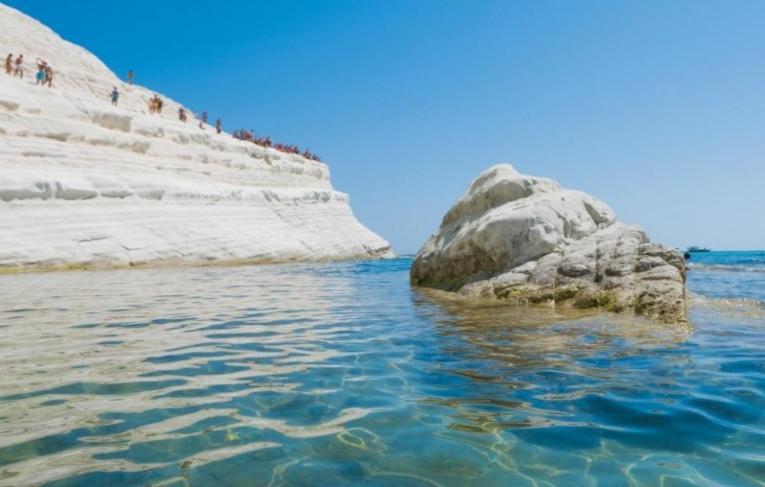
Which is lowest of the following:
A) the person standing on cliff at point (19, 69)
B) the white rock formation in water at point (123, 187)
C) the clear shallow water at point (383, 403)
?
the clear shallow water at point (383, 403)

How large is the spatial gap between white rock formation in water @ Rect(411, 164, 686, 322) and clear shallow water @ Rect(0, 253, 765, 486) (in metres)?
1.86

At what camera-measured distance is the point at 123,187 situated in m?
27.7

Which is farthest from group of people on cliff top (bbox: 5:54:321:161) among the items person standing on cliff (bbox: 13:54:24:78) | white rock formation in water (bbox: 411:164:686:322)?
white rock formation in water (bbox: 411:164:686:322)

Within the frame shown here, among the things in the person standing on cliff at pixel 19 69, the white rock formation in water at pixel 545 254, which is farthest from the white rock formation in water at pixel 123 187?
the white rock formation in water at pixel 545 254

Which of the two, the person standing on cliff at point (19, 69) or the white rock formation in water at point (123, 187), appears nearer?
the white rock formation in water at point (123, 187)

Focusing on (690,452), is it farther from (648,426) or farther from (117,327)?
(117,327)

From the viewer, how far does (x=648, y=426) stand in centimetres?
334

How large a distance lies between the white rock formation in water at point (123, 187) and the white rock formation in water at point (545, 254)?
55.4 feet

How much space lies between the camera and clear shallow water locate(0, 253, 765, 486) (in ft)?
9.02

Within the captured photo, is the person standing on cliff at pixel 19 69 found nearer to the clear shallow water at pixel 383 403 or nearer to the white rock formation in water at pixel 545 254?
the white rock formation in water at pixel 545 254

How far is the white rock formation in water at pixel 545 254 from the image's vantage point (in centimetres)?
945

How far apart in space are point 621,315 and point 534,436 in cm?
610

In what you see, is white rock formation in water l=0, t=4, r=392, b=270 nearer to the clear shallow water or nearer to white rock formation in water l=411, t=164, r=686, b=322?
white rock formation in water l=411, t=164, r=686, b=322

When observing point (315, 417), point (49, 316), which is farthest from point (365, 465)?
point (49, 316)
